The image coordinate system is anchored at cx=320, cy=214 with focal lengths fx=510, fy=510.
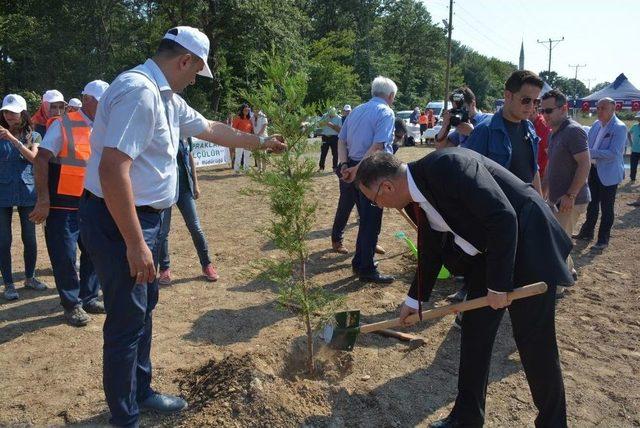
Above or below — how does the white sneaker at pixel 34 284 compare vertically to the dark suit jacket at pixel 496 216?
below

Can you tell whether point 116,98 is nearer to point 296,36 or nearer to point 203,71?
point 203,71

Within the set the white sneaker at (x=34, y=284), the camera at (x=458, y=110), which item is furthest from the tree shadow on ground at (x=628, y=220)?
the white sneaker at (x=34, y=284)

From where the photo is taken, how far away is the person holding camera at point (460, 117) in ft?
17.3

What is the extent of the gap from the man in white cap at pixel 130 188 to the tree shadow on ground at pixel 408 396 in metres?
1.25

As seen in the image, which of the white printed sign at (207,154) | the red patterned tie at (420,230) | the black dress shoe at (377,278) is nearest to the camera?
the red patterned tie at (420,230)

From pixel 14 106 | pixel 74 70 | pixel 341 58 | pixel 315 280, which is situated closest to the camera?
pixel 14 106

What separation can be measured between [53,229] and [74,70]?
1005 inches

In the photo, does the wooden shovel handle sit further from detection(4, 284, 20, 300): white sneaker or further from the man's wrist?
detection(4, 284, 20, 300): white sneaker

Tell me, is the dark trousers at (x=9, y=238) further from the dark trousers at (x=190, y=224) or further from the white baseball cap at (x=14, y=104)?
the dark trousers at (x=190, y=224)

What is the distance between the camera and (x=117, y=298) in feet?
8.23

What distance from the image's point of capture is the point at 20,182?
16.1 feet

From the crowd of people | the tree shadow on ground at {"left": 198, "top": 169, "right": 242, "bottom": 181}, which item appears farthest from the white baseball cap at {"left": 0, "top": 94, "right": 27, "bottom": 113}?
the tree shadow on ground at {"left": 198, "top": 169, "right": 242, "bottom": 181}

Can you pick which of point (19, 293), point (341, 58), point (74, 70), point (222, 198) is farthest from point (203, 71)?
point (341, 58)

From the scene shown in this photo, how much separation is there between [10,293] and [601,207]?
24.7ft
